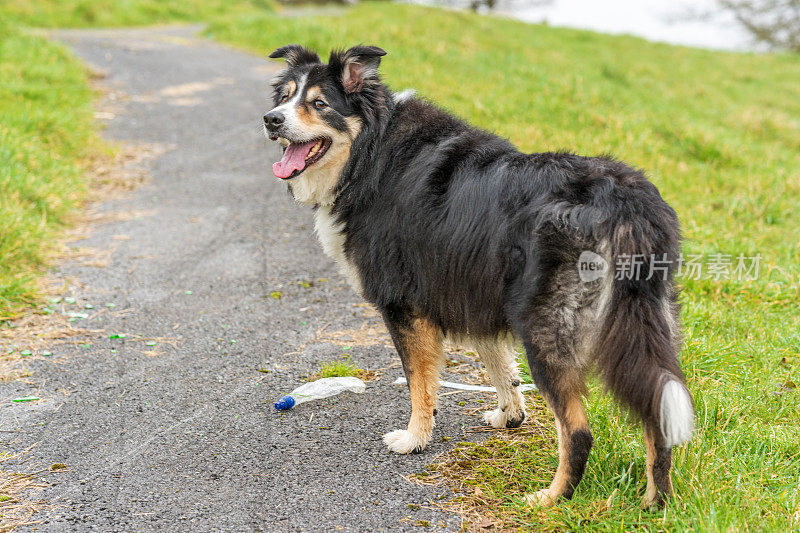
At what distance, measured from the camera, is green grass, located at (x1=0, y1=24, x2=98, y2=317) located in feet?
17.7

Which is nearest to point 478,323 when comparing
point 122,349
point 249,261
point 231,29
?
point 122,349

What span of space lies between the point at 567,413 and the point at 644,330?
49cm

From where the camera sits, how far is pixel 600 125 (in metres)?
9.21

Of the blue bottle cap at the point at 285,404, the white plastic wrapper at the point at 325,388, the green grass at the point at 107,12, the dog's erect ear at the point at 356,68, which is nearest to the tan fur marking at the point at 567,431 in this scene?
the white plastic wrapper at the point at 325,388

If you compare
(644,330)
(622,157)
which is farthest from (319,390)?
(622,157)

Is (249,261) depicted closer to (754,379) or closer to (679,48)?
(754,379)

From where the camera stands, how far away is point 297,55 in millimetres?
3898

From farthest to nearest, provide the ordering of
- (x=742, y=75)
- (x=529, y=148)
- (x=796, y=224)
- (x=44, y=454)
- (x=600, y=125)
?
(x=742, y=75), (x=600, y=125), (x=529, y=148), (x=796, y=224), (x=44, y=454)

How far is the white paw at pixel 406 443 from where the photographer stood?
3.35 meters

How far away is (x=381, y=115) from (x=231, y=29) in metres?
13.1

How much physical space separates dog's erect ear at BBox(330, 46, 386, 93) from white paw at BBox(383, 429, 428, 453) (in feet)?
6.18

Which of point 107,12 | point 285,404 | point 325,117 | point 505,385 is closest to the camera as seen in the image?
point 505,385

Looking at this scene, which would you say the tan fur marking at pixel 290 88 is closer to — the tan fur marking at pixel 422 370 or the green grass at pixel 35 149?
the tan fur marking at pixel 422 370

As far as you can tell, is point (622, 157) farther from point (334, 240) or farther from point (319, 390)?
point (319, 390)
